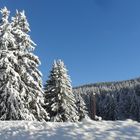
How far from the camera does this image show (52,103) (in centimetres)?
4288

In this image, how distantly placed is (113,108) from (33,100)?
72833 millimetres

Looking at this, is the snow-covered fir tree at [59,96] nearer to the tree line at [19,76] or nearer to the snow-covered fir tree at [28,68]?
the tree line at [19,76]

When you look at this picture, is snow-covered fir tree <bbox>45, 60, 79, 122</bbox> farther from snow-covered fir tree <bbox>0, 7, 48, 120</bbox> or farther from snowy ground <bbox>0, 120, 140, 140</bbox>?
snowy ground <bbox>0, 120, 140, 140</bbox>

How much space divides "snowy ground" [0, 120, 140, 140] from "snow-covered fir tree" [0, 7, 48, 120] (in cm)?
1637

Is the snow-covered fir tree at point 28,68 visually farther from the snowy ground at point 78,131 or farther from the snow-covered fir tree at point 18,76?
the snowy ground at point 78,131

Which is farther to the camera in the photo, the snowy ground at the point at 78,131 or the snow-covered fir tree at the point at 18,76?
the snow-covered fir tree at the point at 18,76

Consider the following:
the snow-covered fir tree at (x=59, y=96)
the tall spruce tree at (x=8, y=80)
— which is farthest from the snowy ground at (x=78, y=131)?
the snow-covered fir tree at (x=59, y=96)

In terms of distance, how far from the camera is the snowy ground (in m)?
12.8


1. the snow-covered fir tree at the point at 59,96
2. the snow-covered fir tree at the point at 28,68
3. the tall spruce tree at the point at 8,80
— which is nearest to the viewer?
the tall spruce tree at the point at 8,80

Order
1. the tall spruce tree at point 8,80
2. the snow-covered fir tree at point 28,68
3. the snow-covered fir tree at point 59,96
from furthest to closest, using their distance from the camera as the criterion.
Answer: the snow-covered fir tree at point 59,96 → the snow-covered fir tree at point 28,68 → the tall spruce tree at point 8,80

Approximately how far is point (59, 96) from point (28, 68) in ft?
24.9

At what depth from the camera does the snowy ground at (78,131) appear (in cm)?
1276

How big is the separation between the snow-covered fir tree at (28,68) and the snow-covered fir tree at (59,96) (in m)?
5.03

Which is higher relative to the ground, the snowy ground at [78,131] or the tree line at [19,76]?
the tree line at [19,76]
